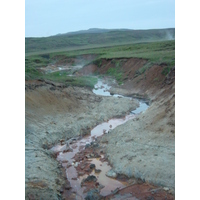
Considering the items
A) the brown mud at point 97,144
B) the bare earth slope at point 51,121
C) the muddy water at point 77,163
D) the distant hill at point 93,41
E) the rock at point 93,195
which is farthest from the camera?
the distant hill at point 93,41

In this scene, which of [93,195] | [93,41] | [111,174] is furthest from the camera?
[93,41]

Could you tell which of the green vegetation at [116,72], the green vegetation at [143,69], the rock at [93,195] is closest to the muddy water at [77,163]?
the rock at [93,195]

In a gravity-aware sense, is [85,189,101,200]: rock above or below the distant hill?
below

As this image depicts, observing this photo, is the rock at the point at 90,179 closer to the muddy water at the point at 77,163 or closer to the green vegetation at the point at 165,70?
the muddy water at the point at 77,163

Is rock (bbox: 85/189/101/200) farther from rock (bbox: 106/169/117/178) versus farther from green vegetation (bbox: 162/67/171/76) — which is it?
green vegetation (bbox: 162/67/171/76)

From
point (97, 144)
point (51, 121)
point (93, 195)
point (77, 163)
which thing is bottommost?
point (93, 195)

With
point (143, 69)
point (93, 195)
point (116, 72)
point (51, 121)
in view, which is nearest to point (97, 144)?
point (51, 121)

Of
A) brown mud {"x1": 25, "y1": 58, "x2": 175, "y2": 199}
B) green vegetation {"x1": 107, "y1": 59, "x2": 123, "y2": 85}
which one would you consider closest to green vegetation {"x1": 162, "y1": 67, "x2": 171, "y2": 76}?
A: brown mud {"x1": 25, "y1": 58, "x2": 175, "y2": 199}

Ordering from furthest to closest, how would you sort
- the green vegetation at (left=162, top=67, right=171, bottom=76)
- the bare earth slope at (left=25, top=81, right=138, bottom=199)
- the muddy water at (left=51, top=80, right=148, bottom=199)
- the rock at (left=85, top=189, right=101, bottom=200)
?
the green vegetation at (left=162, top=67, right=171, bottom=76)
the muddy water at (left=51, top=80, right=148, bottom=199)
the bare earth slope at (left=25, top=81, right=138, bottom=199)
the rock at (left=85, top=189, right=101, bottom=200)

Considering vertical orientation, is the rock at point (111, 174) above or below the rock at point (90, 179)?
above

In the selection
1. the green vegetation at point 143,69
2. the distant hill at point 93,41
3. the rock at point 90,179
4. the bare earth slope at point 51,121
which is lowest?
the rock at point 90,179

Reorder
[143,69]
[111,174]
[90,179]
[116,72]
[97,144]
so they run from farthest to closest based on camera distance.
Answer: [116,72], [143,69], [97,144], [111,174], [90,179]

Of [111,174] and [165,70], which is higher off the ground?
[165,70]

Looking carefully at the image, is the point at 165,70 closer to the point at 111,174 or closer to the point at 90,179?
the point at 111,174
